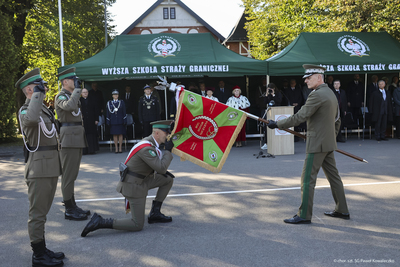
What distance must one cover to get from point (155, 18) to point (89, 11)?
2472cm

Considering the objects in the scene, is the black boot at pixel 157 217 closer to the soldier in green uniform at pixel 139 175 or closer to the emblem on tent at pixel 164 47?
the soldier in green uniform at pixel 139 175

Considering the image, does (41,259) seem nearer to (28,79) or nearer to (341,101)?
(28,79)

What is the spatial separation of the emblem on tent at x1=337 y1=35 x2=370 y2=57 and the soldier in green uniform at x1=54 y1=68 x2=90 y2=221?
1087 cm

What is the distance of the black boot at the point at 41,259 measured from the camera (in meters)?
3.84

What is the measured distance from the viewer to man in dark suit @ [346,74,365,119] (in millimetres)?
14547

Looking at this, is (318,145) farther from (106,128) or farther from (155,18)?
(155,18)

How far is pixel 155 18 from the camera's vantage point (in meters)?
47.2

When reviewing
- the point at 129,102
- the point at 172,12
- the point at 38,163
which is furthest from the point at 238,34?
the point at 38,163

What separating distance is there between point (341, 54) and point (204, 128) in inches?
384

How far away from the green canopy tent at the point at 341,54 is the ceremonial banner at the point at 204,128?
764 cm

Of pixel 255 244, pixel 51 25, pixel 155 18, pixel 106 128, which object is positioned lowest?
pixel 255 244

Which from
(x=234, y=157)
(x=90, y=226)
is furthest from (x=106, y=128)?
(x=90, y=226)


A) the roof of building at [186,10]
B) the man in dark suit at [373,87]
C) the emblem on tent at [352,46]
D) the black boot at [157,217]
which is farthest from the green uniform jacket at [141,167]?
the roof of building at [186,10]

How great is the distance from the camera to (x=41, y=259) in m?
3.87
